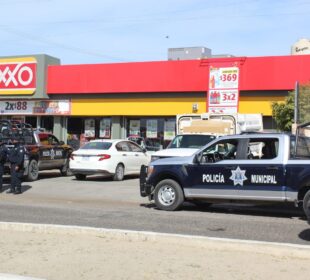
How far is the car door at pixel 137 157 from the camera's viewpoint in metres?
20.6

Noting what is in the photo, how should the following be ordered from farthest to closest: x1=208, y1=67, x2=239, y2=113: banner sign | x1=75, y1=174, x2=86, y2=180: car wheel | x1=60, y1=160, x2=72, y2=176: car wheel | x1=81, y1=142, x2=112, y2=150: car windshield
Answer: x1=208, y1=67, x2=239, y2=113: banner sign, x1=60, y1=160, x2=72, y2=176: car wheel, x1=75, y1=174, x2=86, y2=180: car wheel, x1=81, y1=142, x2=112, y2=150: car windshield

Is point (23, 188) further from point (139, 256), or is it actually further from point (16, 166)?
point (139, 256)

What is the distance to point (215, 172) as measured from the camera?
11672mm

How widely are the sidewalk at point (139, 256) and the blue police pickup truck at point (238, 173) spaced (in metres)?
2.92

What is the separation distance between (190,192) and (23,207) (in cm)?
389

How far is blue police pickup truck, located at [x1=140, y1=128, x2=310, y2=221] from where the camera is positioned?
35.2ft

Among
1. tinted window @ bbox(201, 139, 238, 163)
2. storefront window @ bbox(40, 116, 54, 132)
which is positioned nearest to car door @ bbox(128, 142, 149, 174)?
tinted window @ bbox(201, 139, 238, 163)

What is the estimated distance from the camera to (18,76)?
2925cm

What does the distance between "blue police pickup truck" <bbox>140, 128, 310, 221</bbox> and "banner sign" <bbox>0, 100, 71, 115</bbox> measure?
16.6m

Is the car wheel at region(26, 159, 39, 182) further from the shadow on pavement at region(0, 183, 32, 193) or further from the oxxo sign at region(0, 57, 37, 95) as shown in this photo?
the oxxo sign at region(0, 57, 37, 95)

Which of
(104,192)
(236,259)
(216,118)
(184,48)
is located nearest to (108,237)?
(236,259)

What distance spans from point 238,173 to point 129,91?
16.0 meters

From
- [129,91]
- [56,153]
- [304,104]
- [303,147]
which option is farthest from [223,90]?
[303,147]

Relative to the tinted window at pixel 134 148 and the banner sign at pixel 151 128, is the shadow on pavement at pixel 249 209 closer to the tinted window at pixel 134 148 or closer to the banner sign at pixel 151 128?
the tinted window at pixel 134 148
